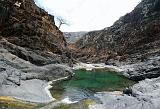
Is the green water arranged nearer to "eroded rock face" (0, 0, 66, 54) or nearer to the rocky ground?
the rocky ground

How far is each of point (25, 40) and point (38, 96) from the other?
3371 centimetres

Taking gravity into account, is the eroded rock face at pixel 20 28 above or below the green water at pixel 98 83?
above

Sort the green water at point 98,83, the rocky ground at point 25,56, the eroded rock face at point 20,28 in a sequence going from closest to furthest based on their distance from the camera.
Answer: the rocky ground at point 25,56, the green water at point 98,83, the eroded rock face at point 20,28

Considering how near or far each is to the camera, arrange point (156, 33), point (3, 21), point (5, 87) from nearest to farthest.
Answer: point (5, 87)
point (3, 21)
point (156, 33)

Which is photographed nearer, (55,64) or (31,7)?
(55,64)

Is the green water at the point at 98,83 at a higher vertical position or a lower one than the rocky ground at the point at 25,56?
lower

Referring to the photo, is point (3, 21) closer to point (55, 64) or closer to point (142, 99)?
point (55, 64)

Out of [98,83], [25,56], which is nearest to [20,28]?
[25,56]

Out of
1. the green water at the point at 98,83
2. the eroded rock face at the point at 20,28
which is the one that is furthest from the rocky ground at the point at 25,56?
the green water at the point at 98,83

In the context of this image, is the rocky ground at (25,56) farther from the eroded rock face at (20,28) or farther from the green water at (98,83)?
the green water at (98,83)

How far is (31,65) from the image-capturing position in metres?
70.9

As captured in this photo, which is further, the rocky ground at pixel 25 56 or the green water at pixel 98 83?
the green water at pixel 98 83

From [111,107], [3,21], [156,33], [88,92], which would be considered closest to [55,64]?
[3,21]

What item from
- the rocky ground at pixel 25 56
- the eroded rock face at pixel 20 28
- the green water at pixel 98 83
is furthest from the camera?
the eroded rock face at pixel 20 28
